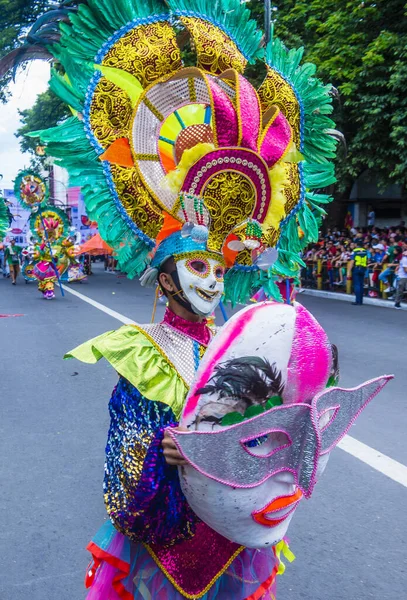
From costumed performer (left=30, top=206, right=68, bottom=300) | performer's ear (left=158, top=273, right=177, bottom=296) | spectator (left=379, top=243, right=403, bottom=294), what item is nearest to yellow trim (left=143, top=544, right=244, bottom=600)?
performer's ear (left=158, top=273, right=177, bottom=296)

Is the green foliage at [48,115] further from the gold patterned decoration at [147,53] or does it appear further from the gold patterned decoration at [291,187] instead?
the gold patterned decoration at [291,187]

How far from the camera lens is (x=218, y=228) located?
2268mm

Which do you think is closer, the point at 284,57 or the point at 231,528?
the point at 231,528

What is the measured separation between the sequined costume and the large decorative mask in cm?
18

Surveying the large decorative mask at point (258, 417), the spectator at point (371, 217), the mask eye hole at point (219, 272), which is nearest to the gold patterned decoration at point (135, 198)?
the mask eye hole at point (219, 272)

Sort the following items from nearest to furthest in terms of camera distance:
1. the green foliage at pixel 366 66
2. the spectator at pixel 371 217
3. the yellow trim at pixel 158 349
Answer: the yellow trim at pixel 158 349 < the green foliage at pixel 366 66 < the spectator at pixel 371 217

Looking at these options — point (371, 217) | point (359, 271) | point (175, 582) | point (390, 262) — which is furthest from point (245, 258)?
point (371, 217)

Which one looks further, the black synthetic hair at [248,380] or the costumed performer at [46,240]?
the costumed performer at [46,240]

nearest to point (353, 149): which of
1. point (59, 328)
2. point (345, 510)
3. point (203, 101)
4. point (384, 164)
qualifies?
point (384, 164)

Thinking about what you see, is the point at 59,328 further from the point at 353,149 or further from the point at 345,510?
the point at 353,149

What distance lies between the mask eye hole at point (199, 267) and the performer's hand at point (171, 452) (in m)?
0.57

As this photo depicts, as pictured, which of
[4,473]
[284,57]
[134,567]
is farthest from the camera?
[4,473]

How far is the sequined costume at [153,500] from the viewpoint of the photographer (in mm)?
1956

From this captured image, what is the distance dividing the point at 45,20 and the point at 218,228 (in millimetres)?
996
